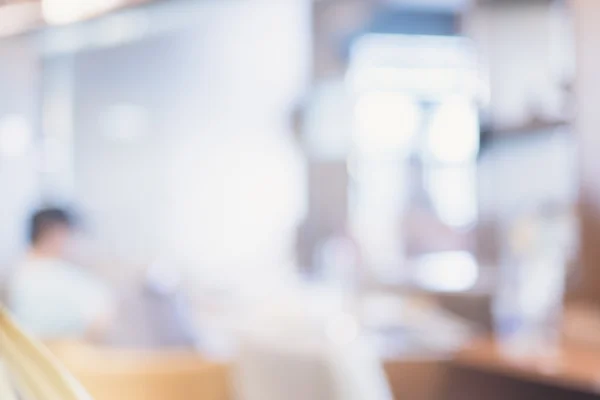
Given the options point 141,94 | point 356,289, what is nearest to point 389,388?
point 356,289

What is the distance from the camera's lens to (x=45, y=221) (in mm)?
3674

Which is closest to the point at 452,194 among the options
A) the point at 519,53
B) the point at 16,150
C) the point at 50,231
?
the point at 519,53

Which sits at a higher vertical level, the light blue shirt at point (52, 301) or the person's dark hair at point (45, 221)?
the person's dark hair at point (45, 221)

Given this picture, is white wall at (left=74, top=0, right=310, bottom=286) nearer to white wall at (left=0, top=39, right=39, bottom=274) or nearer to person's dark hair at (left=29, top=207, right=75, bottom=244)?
white wall at (left=0, top=39, right=39, bottom=274)

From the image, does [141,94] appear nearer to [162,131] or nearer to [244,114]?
[162,131]

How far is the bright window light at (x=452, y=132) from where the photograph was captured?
14.7 ft

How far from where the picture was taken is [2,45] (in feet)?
18.2

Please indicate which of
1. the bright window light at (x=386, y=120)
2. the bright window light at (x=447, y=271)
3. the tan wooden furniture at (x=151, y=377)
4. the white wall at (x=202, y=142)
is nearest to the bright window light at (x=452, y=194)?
the bright window light at (x=447, y=271)

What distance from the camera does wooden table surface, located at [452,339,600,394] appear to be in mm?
1752

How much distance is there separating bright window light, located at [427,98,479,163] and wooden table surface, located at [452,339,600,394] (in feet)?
7.22

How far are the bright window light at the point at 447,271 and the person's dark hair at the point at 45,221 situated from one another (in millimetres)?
1680

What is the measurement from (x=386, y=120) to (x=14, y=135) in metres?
2.61

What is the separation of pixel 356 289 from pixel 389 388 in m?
1.29

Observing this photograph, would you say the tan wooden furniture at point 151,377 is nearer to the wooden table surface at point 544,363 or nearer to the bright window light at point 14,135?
the wooden table surface at point 544,363
